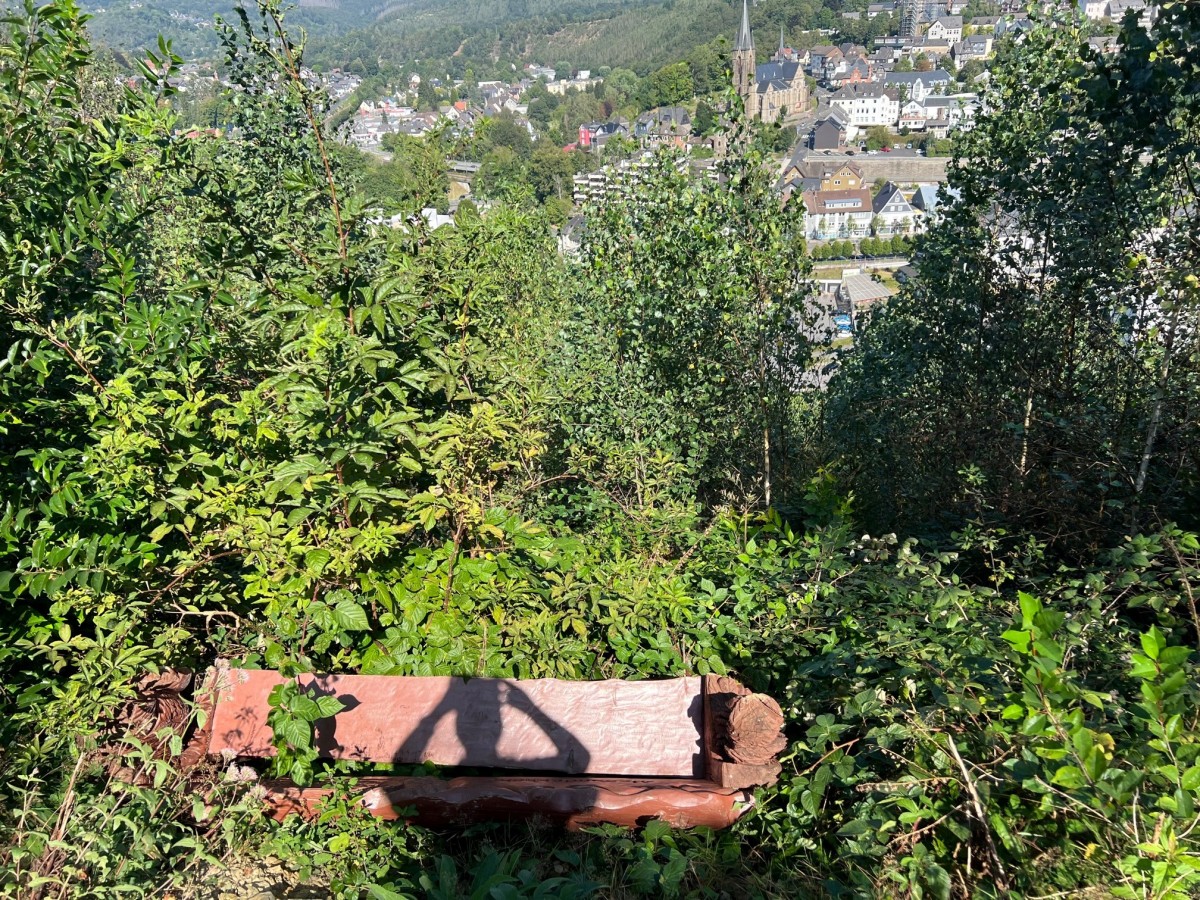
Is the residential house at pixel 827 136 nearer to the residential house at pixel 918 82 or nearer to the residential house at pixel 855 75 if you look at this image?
the residential house at pixel 918 82

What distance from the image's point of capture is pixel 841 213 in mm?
87000

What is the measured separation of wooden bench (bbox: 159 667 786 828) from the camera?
286 centimetres

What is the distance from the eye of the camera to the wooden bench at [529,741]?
2.86 m

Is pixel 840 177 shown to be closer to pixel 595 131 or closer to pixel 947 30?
pixel 595 131

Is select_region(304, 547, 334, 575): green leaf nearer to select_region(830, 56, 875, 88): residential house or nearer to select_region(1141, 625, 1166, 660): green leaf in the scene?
select_region(1141, 625, 1166, 660): green leaf

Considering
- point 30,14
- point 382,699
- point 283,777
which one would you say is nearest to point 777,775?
point 382,699

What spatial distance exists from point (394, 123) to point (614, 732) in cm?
14706

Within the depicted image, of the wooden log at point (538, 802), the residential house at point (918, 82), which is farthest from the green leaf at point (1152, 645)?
the residential house at point (918, 82)

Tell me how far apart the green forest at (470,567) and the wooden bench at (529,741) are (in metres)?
0.11

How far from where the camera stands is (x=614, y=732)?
3.11 metres

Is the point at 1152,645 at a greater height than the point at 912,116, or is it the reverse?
the point at 912,116

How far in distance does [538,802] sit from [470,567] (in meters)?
1.19

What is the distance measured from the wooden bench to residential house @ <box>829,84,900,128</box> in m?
135

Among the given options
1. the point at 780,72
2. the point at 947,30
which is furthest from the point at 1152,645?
the point at 947,30
